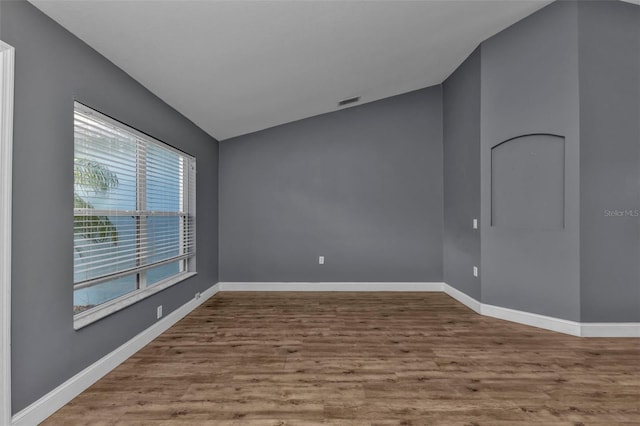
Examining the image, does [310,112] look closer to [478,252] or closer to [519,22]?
[519,22]

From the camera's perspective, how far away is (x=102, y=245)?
95.1 inches

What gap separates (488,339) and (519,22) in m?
3.51

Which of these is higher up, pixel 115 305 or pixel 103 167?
pixel 103 167

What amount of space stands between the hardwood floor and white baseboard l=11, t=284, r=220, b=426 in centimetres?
6

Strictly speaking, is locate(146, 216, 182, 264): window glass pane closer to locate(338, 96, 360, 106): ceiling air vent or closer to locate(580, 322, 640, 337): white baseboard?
locate(338, 96, 360, 106): ceiling air vent

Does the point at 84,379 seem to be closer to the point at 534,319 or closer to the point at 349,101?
the point at 534,319

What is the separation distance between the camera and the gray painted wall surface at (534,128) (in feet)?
10.2

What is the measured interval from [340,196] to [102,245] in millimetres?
3357

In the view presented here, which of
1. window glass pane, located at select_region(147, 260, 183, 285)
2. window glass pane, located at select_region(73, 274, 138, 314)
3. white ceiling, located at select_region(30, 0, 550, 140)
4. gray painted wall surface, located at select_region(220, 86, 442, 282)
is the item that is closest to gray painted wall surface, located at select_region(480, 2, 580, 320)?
white ceiling, located at select_region(30, 0, 550, 140)

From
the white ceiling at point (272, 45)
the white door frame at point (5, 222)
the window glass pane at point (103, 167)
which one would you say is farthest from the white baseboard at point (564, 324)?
the white door frame at point (5, 222)

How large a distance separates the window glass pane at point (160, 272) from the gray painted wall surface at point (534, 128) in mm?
3856

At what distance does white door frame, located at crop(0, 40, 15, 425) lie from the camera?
1.55 meters

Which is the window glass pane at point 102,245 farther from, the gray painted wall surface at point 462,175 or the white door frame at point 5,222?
the gray painted wall surface at point 462,175

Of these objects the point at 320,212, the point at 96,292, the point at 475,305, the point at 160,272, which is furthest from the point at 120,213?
the point at 475,305
